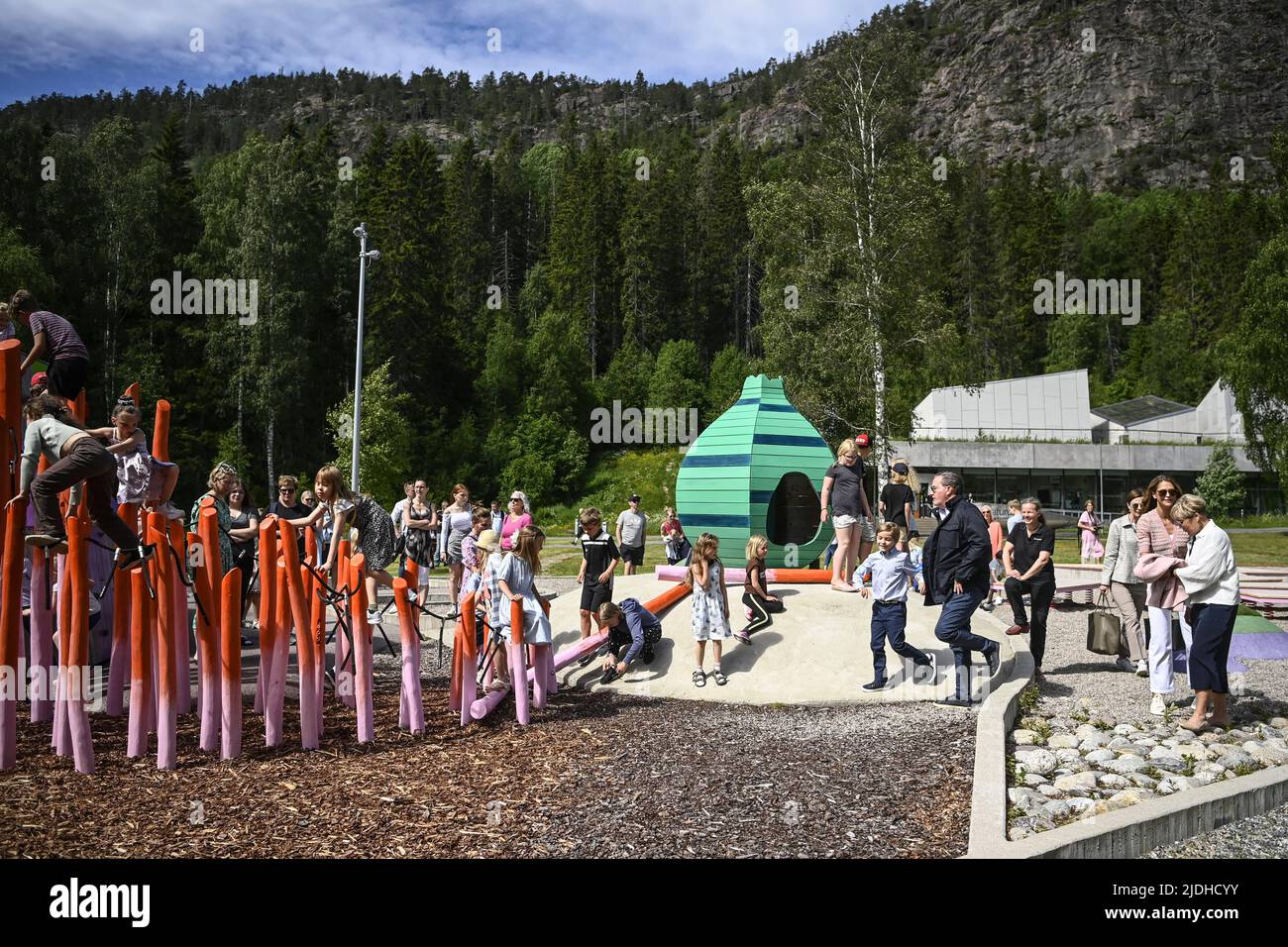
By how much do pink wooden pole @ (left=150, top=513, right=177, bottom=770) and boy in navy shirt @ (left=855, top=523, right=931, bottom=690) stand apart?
5.77 m

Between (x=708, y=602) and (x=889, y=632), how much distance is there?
166 centimetres

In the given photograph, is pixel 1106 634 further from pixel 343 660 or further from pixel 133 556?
pixel 133 556

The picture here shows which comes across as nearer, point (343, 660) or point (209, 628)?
point (209, 628)

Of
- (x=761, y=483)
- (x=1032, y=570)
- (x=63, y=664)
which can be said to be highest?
(x=761, y=483)

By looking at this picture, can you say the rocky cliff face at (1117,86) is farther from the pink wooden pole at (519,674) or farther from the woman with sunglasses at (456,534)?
the pink wooden pole at (519,674)

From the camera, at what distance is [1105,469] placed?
48094mm

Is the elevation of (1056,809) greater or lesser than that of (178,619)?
lesser

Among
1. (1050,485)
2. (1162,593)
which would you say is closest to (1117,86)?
(1050,485)

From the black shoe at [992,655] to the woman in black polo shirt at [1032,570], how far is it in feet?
3.03

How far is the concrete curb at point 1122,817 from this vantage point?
510 cm

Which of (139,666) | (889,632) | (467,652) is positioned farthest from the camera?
(889,632)

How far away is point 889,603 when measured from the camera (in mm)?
9281

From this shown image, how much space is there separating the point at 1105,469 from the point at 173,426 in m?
41.6

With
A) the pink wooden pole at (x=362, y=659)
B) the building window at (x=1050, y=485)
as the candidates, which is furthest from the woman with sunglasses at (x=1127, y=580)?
the building window at (x=1050, y=485)
